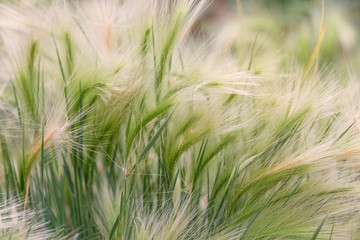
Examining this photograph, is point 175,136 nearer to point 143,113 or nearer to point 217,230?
point 143,113

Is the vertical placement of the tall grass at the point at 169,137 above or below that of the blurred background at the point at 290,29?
below

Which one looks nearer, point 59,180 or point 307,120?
point 307,120

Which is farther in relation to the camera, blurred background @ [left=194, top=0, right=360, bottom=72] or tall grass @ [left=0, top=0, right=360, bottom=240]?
blurred background @ [left=194, top=0, right=360, bottom=72]

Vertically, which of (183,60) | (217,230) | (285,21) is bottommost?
(217,230)

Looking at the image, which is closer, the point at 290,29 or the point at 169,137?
the point at 169,137

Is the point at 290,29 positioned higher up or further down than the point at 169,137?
higher up

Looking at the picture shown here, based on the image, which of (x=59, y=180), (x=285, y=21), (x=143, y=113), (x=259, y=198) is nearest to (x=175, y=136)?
(x=143, y=113)

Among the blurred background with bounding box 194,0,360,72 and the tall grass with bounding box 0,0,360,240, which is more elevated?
the blurred background with bounding box 194,0,360,72

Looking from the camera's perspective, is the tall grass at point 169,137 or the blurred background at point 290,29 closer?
the tall grass at point 169,137
